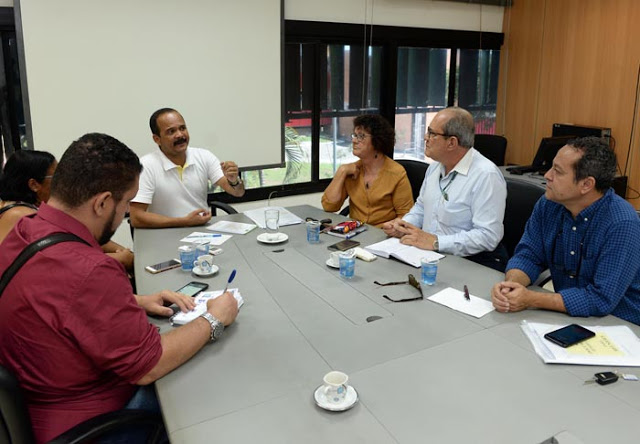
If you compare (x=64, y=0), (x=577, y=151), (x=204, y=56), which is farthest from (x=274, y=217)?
(x=64, y=0)

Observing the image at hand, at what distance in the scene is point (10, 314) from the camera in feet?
4.07

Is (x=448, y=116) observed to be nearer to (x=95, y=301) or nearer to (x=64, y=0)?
(x=95, y=301)

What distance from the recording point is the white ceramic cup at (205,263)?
2.08 metres

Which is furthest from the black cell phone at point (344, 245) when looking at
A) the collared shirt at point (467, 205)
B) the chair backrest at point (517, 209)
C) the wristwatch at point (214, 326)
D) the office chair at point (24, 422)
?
the office chair at point (24, 422)

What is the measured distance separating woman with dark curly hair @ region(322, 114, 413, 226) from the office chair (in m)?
2.15

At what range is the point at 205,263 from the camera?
6.85 feet

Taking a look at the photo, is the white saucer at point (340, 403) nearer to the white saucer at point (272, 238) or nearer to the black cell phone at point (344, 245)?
the black cell phone at point (344, 245)

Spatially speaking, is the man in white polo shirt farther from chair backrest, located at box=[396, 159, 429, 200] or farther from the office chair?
the office chair

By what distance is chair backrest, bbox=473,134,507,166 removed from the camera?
477 centimetres

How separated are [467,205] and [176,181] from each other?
5.96 feet

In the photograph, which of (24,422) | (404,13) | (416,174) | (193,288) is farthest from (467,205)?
(404,13)

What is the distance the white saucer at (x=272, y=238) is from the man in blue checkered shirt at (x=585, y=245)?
44.2 inches

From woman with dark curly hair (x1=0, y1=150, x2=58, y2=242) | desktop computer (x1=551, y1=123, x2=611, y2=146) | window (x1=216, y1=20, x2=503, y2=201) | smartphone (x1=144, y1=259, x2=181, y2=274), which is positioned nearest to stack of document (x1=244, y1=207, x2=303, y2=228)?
smartphone (x1=144, y1=259, x2=181, y2=274)

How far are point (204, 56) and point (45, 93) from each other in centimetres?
114
